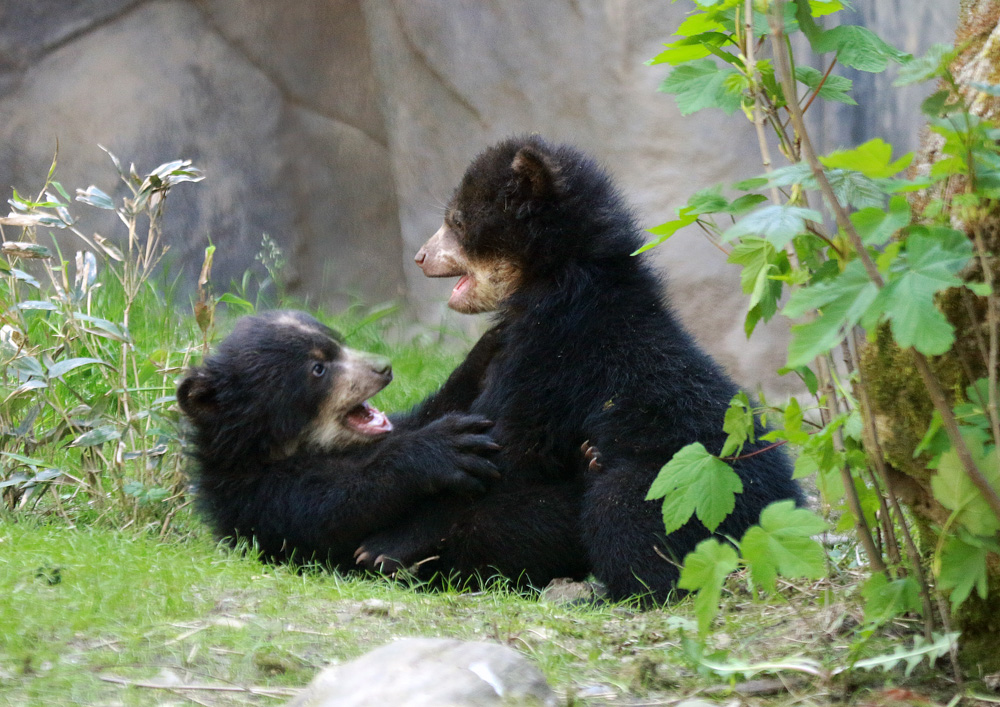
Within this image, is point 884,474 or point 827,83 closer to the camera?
point 884,474

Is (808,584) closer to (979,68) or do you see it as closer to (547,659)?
(547,659)

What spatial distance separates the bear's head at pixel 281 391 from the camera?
14.4 ft

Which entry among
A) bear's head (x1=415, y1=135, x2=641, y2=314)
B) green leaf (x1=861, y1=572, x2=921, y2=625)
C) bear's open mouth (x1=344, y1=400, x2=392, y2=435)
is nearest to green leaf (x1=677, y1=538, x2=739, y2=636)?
green leaf (x1=861, y1=572, x2=921, y2=625)

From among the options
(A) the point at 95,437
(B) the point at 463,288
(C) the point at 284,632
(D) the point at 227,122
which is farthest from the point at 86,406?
(D) the point at 227,122

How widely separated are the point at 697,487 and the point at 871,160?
1030 millimetres

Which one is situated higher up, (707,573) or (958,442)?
(958,442)

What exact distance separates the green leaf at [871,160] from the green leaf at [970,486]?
2.19 feet

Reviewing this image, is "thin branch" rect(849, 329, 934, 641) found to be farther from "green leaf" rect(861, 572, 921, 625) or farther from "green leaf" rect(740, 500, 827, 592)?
"green leaf" rect(740, 500, 827, 592)

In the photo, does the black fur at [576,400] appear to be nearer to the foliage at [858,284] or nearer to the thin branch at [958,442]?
the foliage at [858,284]

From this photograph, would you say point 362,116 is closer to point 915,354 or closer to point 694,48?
point 694,48

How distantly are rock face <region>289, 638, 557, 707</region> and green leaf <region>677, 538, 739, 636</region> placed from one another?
43cm

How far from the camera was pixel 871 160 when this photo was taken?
203 centimetres

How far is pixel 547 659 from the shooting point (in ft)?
9.09

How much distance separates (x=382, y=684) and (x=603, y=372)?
7.39 ft
